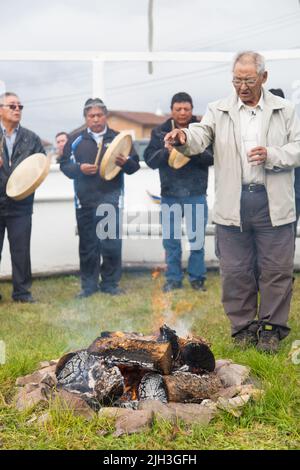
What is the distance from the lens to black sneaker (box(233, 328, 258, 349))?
5286 millimetres

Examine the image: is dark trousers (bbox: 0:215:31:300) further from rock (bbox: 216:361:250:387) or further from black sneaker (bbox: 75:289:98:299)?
rock (bbox: 216:361:250:387)

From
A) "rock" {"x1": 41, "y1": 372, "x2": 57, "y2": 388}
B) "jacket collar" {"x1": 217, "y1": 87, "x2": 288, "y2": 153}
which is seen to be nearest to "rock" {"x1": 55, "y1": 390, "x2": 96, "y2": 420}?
"rock" {"x1": 41, "y1": 372, "x2": 57, "y2": 388}

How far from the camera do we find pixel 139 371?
14.3 ft

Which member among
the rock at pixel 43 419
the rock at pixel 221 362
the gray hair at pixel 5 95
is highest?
the gray hair at pixel 5 95

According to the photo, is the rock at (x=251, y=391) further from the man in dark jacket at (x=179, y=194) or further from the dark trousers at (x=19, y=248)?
the dark trousers at (x=19, y=248)

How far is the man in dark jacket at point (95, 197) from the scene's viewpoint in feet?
25.1

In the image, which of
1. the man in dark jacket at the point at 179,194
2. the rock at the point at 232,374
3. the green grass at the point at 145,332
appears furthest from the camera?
the man in dark jacket at the point at 179,194

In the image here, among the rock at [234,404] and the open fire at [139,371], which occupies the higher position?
the open fire at [139,371]

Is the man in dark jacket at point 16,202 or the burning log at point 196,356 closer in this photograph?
the burning log at point 196,356

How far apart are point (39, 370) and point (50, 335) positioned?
1.23 metres

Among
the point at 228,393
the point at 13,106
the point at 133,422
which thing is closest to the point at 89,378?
the point at 133,422

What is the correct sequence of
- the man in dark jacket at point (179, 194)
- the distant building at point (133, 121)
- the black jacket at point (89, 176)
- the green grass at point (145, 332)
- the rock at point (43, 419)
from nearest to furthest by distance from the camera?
the green grass at point (145, 332) < the rock at point (43, 419) < the man in dark jacket at point (179, 194) < the black jacket at point (89, 176) < the distant building at point (133, 121)

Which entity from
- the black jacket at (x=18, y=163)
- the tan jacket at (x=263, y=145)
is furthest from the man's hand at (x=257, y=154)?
the black jacket at (x=18, y=163)
